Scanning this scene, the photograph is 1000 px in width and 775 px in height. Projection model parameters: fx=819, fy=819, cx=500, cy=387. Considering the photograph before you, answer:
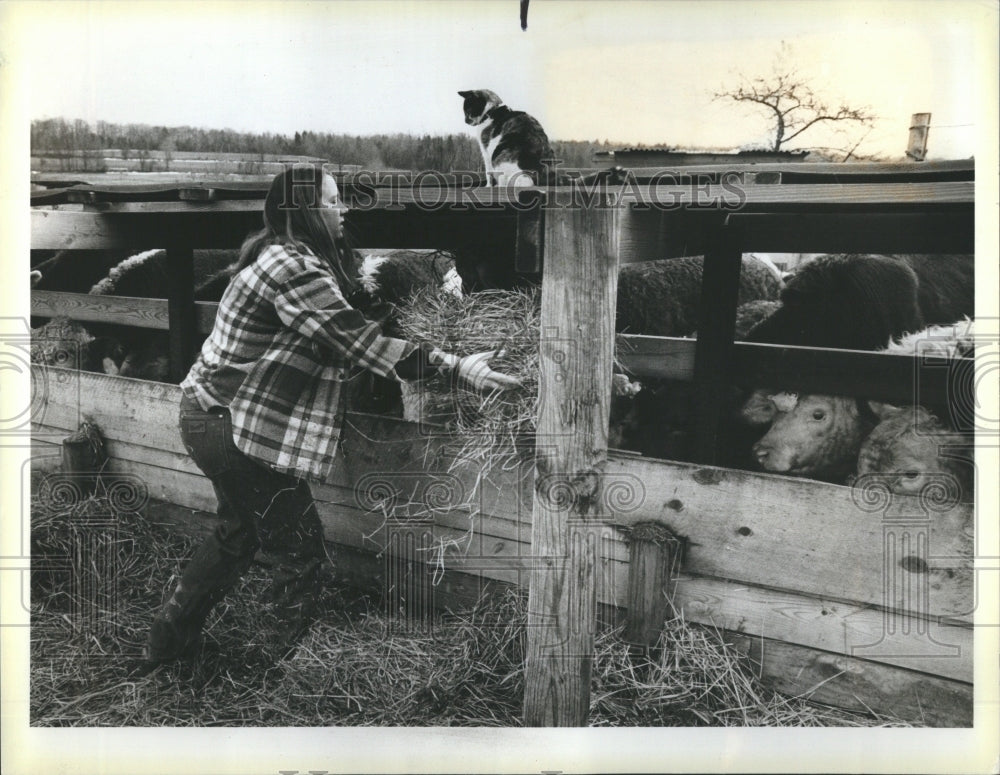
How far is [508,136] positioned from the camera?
120 inches

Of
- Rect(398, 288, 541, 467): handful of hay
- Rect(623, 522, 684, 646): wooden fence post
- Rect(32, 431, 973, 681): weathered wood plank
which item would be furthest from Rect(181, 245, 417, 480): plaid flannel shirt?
Rect(623, 522, 684, 646): wooden fence post

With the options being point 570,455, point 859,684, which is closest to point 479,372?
point 570,455

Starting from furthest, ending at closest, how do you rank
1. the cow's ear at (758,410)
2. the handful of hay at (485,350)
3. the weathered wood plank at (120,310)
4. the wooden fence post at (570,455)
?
the weathered wood plank at (120,310) → the cow's ear at (758,410) → the handful of hay at (485,350) → the wooden fence post at (570,455)

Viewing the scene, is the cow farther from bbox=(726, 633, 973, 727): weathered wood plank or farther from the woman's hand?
bbox=(726, 633, 973, 727): weathered wood plank

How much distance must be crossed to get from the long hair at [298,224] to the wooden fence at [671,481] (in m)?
0.11

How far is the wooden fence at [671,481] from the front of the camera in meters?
2.92

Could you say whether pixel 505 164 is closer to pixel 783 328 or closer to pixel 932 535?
pixel 783 328

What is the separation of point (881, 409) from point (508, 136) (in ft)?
5.63

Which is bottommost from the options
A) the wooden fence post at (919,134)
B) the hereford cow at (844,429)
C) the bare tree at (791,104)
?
the hereford cow at (844,429)

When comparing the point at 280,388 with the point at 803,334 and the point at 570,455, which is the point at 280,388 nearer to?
the point at 570,455

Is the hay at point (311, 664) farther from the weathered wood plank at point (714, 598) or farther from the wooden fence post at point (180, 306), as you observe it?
the wooden fence post at point (180, 306)

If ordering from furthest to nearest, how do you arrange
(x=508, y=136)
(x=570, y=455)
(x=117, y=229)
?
(x=117, y=229)
(x=508, y=136)
(x=570, y=455)

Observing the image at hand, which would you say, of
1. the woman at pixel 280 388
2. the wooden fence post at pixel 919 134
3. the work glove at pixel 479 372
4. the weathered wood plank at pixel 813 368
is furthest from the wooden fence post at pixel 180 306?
the wooden fence post at pixel 919 134

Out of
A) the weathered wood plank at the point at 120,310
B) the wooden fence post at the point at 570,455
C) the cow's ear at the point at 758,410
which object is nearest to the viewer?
the wooden fence post at the point at 570,455
